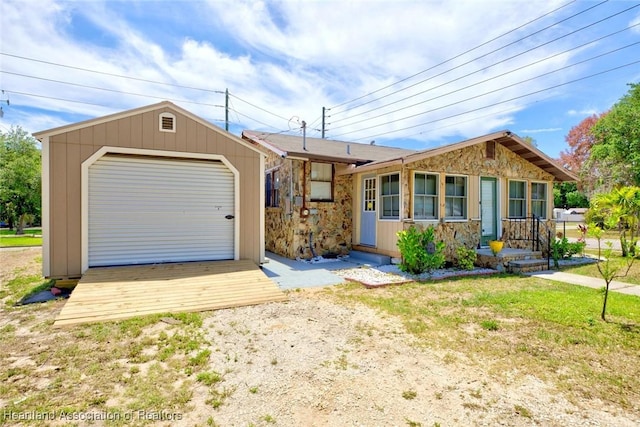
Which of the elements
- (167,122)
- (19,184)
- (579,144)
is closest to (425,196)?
(167,122)

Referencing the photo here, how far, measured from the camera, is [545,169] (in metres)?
10.9

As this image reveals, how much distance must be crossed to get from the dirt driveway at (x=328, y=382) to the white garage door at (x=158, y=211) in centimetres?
265

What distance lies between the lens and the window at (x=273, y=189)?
A: 11336 millimetres

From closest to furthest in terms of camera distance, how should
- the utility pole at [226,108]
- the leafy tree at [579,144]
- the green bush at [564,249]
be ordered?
the green bush at [564,249]
the utility pole at [226,108]
the leafy tree at [579,144]

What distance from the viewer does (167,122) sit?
7156 mm

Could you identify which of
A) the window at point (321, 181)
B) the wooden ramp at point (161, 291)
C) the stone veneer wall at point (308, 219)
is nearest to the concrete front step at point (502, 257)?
the stone veneer wall at point (308, 219)

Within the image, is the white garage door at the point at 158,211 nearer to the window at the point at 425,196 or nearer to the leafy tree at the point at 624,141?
the window at the point at 425,196

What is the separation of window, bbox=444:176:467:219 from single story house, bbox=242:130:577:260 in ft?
0.10

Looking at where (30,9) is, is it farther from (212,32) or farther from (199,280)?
(199,280)

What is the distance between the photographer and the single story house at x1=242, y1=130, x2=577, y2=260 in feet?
29.3

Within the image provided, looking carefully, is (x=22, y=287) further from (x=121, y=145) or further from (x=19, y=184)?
(x=19, y=184)

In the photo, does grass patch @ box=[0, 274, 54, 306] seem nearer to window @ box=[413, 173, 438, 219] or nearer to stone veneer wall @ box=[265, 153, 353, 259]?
stone veneer wall @ box=[265, 153, 353, 259]

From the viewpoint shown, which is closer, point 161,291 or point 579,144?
point 161,291

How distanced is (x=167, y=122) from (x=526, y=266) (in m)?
9.69
